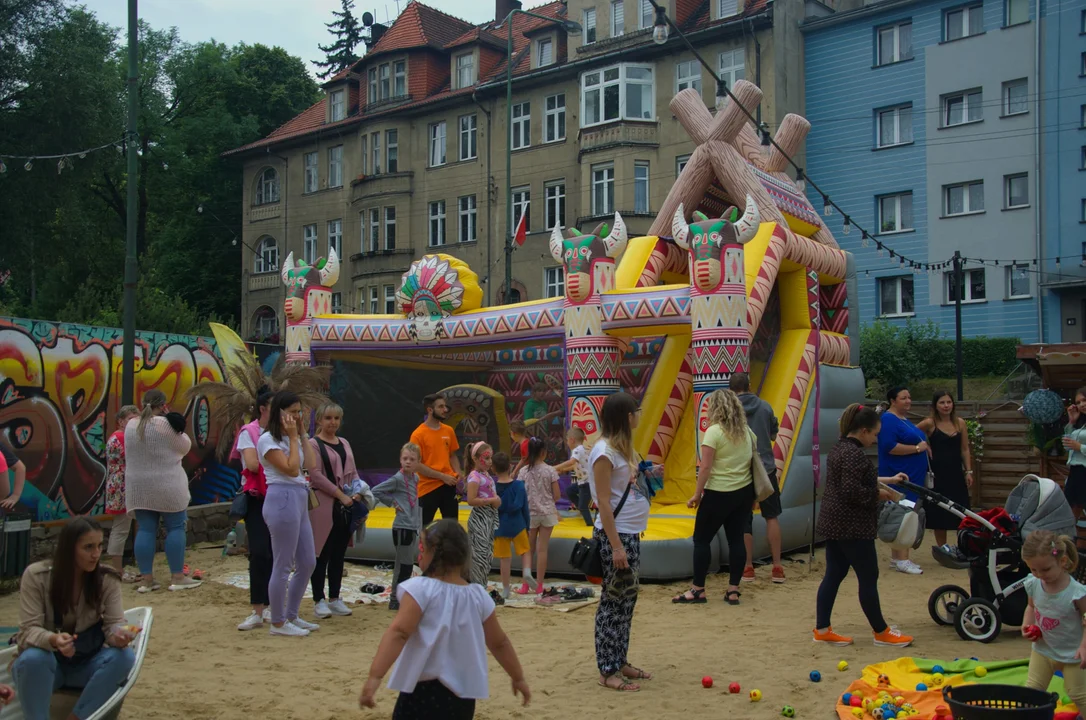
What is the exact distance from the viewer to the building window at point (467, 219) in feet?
104

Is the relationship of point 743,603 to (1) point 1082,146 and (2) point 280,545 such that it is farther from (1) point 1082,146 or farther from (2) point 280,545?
(1) point 1082,146

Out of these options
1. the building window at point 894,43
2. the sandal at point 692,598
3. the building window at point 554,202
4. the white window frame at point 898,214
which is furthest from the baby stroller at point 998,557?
the building window at point 554,202

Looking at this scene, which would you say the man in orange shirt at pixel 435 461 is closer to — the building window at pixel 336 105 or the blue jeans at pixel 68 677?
the blue jeans at pixel 68 677

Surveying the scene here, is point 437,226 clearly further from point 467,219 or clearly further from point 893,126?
point 893,126

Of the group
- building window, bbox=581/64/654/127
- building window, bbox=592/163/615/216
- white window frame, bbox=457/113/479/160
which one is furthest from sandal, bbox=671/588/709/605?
white window frame, bbox=457/113/479/160

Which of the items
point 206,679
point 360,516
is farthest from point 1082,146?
point 206,679

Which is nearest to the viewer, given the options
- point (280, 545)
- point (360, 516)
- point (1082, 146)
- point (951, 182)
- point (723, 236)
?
point (280, 545)

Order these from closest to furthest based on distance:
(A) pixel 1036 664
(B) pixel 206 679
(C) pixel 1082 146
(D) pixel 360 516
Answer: (A) pixel 1036 664, (B) pixel 206 679, (D) pixel 360 516, (C) pixel 1082 146

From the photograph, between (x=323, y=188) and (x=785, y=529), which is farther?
(x=323, y=188)

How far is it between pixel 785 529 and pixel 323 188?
95.9 ft

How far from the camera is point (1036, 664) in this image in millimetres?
4695

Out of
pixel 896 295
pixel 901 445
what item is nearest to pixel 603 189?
pixel 896 295

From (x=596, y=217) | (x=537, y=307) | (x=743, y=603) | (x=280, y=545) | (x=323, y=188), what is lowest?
(x=743, y=603)

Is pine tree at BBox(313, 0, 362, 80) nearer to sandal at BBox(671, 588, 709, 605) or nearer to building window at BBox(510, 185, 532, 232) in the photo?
building window at BBox(510, 185, 532, 232)
